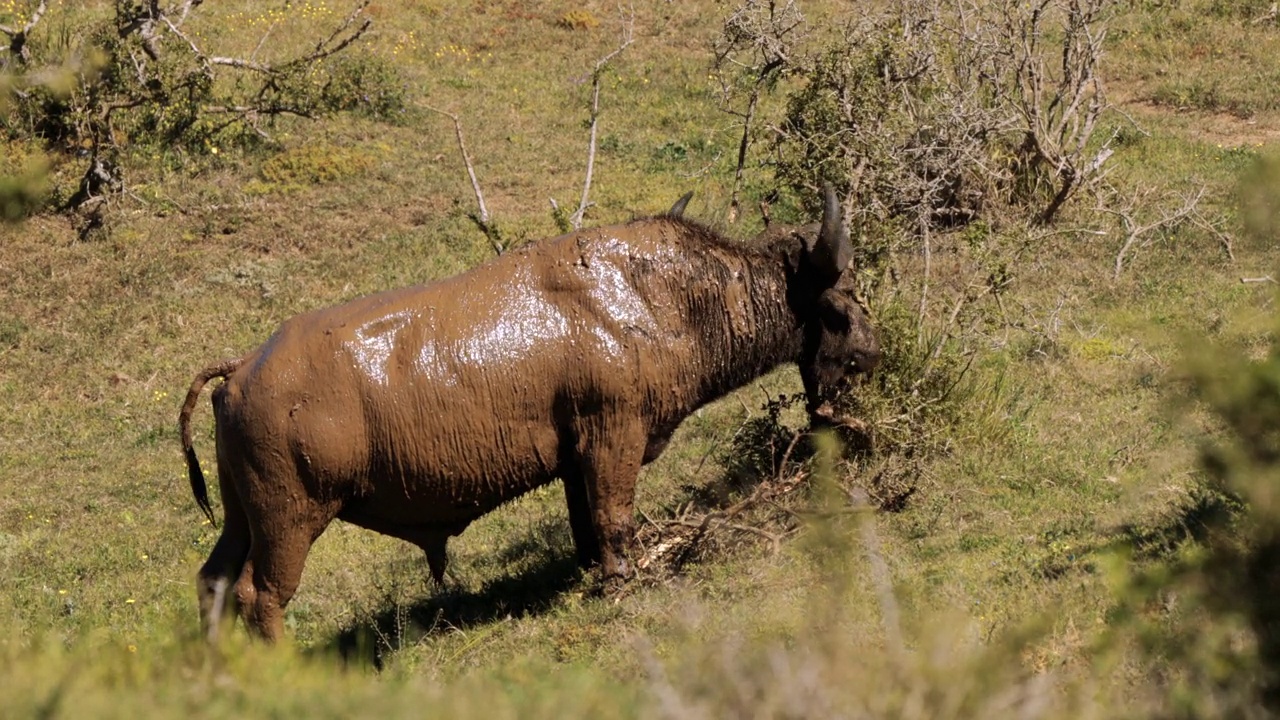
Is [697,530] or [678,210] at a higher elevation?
[678,210]

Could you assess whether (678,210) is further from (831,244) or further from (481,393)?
(481,393)

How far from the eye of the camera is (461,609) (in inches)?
400

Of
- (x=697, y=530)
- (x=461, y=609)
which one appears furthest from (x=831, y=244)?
(x=461, y=609)

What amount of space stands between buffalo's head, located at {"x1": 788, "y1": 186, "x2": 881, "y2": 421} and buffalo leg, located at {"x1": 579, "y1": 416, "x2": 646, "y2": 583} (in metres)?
1.65

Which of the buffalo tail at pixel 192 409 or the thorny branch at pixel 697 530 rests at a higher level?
the buffalo tail at pixel 192 409

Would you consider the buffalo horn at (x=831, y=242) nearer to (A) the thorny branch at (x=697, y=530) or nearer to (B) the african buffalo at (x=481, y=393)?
(B) the african buffalo at (x=481, y=393)

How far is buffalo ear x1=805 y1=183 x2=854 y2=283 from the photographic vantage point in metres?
9.73

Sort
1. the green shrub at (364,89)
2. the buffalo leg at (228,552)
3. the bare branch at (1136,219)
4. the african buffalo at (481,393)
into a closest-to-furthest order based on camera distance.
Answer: the african buffalo at (481,393) → the buffalo leg at (228,552) → the bare branch at (1136,219) → the green shrub at (364,89)

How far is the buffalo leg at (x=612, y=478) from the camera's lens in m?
9.31

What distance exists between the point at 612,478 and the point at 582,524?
80 cm

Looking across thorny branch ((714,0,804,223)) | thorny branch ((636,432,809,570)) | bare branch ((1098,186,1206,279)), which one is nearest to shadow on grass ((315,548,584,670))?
thorny branch ((636,432,809,570))

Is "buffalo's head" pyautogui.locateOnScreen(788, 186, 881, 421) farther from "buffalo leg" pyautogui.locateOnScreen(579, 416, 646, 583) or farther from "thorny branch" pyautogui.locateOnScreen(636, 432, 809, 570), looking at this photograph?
"buffalo leg" pyautogui.locateOnScreen(579, 416, 646, 583)

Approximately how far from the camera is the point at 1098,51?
16438 millimetres

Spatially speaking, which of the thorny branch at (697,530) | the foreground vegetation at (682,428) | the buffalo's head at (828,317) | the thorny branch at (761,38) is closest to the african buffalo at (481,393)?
the buffalo's head at (828,317)
